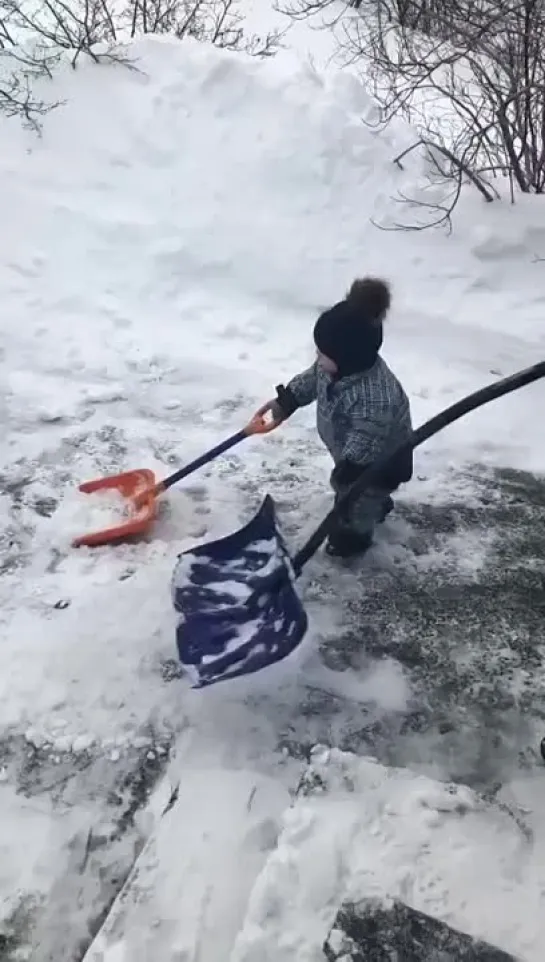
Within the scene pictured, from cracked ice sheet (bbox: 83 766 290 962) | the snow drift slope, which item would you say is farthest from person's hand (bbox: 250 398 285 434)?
cracked ice sheet (bbox: 83 766 290 962)

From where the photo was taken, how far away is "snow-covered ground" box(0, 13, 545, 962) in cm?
209

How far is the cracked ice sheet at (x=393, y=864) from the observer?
1773 millimetres

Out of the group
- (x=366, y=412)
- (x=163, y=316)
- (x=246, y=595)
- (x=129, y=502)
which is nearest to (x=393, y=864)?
(x=246, y=595)

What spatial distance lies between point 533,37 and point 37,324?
2.93 metres

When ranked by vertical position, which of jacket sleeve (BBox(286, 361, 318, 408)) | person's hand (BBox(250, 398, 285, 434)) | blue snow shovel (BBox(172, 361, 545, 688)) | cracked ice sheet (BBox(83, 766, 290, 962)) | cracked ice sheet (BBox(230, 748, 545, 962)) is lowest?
cracked ice sheet (BBox(83, 766, 290, 962))

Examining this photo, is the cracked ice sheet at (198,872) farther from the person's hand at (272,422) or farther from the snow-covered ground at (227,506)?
the person's hand at (272,422)

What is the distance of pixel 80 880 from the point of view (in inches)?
83.3

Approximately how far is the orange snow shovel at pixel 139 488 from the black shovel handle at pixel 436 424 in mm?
557

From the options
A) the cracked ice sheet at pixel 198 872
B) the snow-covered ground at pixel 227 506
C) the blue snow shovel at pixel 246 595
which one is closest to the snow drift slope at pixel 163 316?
the snow-covered ground at pixel 227 506

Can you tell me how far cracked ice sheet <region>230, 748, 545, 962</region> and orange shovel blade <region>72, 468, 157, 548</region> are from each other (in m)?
1.30

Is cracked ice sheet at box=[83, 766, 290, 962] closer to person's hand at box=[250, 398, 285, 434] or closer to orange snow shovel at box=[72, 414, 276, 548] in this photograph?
orange snow shovel at box=[72, 414, 276, 548]

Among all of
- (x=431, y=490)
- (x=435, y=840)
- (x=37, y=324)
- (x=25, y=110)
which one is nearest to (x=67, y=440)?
(x=37, y=324)

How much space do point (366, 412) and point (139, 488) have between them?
102 cm

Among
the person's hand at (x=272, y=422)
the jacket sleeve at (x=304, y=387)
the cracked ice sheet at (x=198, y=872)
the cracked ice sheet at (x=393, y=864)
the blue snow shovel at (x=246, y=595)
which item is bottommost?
the cracked ice sheet at (x=198, y=872)
